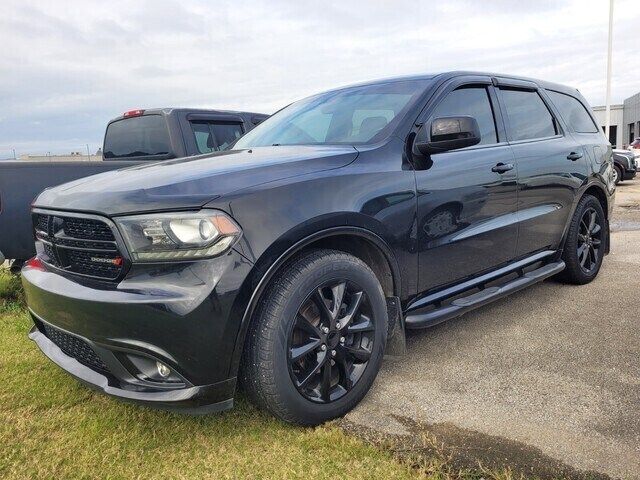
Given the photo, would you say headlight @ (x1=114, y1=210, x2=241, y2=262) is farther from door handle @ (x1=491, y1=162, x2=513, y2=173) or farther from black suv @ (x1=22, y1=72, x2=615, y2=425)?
door handle @ (x1=491, y1=162, x2=513, y2=173)

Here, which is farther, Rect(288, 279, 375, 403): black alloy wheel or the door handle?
the door handle

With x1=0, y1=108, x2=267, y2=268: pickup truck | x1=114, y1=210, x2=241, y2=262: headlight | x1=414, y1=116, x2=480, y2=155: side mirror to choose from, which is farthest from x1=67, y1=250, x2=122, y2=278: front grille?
x1=0, y1=108, x2=267, y2=268: pickup truck

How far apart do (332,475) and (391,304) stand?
3.23ft

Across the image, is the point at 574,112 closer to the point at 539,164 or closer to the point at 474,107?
the point at 539,164

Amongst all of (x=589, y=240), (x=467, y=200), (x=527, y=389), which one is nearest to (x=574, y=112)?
(x=589, y=240)

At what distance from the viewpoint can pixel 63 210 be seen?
7.98ft

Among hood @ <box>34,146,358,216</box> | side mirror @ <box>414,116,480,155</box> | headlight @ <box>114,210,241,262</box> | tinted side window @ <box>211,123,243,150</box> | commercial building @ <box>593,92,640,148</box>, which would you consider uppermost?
tinted side window @ <box>211,123,243,150</box>

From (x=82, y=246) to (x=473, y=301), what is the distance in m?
2.26

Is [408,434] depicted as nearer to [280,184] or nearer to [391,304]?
[391,304]

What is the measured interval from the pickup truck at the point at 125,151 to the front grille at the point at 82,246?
1.54 m

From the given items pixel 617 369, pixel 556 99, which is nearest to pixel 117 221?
pixel 617 369

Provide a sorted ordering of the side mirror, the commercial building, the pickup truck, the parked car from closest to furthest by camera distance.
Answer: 1. the side mirror
2. the pickup truck
3. the parked car
4. the commercial building

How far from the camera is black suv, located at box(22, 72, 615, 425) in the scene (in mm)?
2137

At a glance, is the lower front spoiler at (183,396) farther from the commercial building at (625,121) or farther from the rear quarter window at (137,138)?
the commercial building at (625,121)
